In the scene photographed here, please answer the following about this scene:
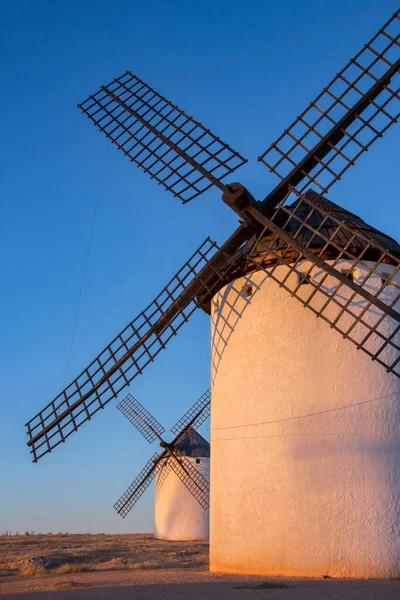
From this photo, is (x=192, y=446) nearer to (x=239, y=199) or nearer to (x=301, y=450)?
(x=301, y=450)

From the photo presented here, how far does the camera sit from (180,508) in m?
30.2

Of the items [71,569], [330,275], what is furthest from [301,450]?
[71,569]

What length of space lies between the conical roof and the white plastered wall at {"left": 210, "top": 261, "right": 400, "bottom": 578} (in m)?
18.4

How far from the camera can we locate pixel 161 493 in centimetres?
3056

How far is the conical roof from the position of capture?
99.6 feet

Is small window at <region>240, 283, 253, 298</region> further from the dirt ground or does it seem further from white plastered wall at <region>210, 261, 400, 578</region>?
the dirt ground

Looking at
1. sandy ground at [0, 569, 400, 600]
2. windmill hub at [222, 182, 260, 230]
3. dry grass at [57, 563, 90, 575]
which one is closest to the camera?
Answer: sandy ground at [0, 569, 400, 600]

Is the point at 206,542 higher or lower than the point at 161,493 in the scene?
lower

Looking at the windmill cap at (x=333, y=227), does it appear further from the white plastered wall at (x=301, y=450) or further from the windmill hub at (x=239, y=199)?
the windmill hub at (x=239, y=199)

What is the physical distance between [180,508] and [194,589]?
21.3 meters

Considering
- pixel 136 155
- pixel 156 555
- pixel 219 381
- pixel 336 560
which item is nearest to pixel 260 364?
pixel 219 381

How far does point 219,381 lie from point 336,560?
3.76 meters

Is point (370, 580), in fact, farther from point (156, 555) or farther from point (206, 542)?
point (206, 542)

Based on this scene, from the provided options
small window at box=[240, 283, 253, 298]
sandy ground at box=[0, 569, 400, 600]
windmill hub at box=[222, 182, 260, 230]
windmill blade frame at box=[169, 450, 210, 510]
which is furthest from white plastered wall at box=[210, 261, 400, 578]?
windmill blade frame at box=[169, 450, 210, 510]
